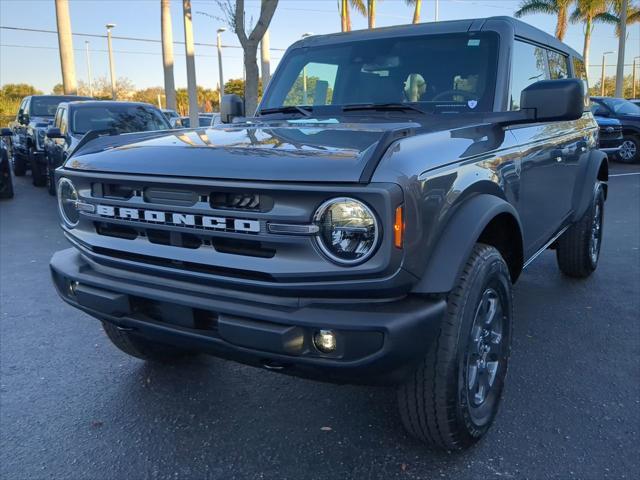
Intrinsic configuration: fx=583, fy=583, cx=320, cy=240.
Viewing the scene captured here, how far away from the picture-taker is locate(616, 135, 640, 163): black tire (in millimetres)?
15133

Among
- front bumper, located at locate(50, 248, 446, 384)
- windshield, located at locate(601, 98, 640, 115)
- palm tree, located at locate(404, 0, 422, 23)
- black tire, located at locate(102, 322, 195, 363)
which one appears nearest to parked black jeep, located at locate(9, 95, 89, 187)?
black tire, located at locate(102, 322, 195, 363)

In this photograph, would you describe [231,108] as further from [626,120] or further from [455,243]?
[626,120]

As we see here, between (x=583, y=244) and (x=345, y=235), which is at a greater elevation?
(x=345, y=235)

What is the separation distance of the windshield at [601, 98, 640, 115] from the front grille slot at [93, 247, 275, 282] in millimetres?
15678

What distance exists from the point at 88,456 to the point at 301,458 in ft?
3.08

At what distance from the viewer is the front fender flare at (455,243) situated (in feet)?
6.75

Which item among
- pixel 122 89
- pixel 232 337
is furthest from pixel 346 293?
pixel 122 89

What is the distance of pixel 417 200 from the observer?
78.7 inches

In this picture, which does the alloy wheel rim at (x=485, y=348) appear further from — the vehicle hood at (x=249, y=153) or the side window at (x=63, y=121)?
the side window at (x=63, y=121)

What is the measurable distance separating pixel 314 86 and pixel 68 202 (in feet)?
5.68

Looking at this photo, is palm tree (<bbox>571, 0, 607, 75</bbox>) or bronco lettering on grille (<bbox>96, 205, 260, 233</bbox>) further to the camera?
palm tree (<bbox>571, 0, 607, 75</bbox>)

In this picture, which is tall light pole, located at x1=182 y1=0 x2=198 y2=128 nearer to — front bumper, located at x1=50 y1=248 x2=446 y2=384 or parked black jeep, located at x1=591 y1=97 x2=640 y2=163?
parked black jeep, located at x1=591 y1=97 x2=640 y2=163

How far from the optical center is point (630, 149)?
15273mm

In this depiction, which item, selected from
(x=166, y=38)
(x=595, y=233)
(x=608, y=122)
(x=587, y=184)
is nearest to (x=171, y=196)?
(x=587, y=184)
